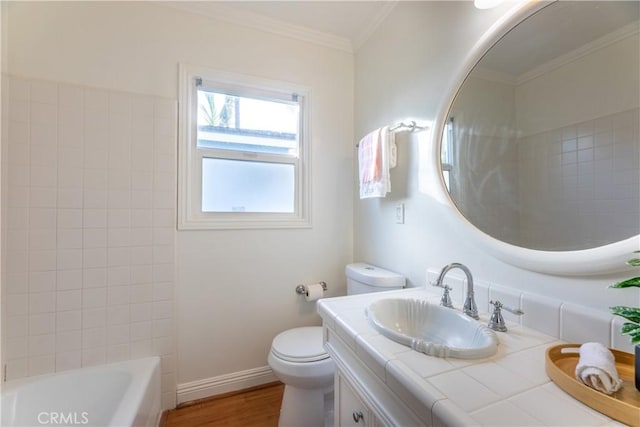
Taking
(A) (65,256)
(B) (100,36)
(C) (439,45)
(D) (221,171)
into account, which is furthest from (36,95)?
(C) (439,45)

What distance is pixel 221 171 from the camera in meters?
1.78

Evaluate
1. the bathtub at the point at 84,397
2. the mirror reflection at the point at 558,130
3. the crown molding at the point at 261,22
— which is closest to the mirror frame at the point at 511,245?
the mirror reflection at the point at 558,130

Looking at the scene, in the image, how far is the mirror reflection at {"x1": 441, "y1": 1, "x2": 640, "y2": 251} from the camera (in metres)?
0.72

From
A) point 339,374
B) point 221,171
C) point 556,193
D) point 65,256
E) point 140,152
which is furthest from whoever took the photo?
point 221,171

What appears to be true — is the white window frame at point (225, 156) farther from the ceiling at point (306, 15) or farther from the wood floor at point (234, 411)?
the wood floor at point (234, 411)

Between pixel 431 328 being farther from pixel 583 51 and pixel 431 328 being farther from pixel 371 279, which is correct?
pixel 583 51

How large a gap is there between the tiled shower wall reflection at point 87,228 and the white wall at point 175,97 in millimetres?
102

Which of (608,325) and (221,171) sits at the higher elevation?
(221,171)

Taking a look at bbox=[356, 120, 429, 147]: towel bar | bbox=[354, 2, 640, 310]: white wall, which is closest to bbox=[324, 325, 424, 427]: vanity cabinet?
bbox=[354, 2, 640, 310]: white wall

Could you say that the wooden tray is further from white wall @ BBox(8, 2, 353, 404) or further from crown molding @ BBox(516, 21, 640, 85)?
white wall @ BBox(8, 2, 353, 404)

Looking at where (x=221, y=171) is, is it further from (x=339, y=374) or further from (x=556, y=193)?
(x=556, y=193)

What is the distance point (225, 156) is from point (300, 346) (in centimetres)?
124

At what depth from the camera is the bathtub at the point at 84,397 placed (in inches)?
47.7

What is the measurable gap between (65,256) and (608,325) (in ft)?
7.21
